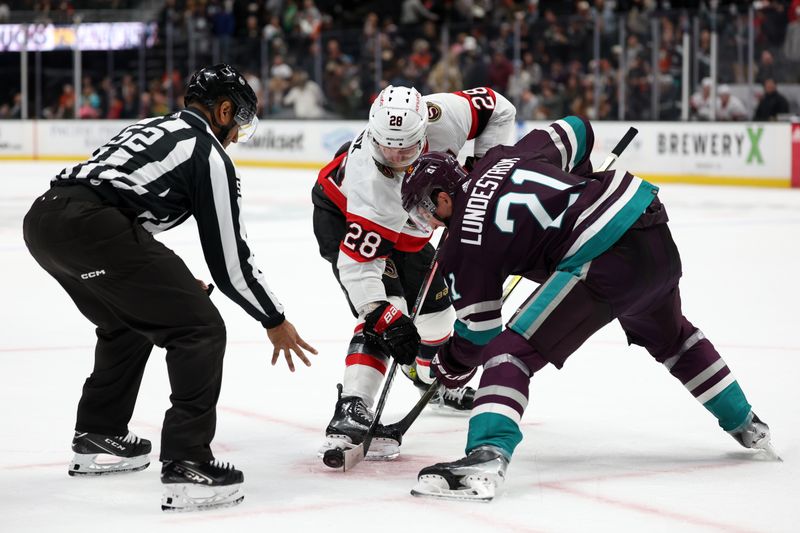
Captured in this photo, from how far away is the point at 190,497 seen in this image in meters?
3.05

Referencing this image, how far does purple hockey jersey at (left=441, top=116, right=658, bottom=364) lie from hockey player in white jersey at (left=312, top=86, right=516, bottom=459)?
1.29ft

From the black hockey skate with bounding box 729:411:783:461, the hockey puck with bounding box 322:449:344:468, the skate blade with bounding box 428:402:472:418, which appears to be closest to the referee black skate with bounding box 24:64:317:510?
the hockey puck with bounding box 322:449:344:468

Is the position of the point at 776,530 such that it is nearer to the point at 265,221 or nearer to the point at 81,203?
the point at 81,203

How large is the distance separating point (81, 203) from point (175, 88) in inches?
670

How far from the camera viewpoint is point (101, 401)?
348 centimetres

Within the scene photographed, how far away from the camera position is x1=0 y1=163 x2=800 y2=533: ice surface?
298 cm

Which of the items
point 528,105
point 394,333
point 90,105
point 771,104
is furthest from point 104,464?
point 90,105

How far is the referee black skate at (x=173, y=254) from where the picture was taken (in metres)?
3.05

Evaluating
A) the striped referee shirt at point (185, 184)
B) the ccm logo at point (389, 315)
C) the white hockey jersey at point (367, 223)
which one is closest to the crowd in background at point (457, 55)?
the white hockey jersey at point (367, 223)

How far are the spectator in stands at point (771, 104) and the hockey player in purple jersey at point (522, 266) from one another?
1118 cm

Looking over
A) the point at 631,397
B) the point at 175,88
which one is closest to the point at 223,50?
the point at 175,88

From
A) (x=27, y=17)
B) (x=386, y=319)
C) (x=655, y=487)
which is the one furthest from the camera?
(x=27, y=17)

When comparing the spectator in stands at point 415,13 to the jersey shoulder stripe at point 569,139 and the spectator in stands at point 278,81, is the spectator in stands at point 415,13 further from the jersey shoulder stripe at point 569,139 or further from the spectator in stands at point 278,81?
the jersey shoulder stripe at point 569,139

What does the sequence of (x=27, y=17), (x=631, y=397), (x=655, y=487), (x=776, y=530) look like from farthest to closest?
(x=27, y=17) < (x=631, y=397) < (x=655, y=487) < (x=776, y=530)
